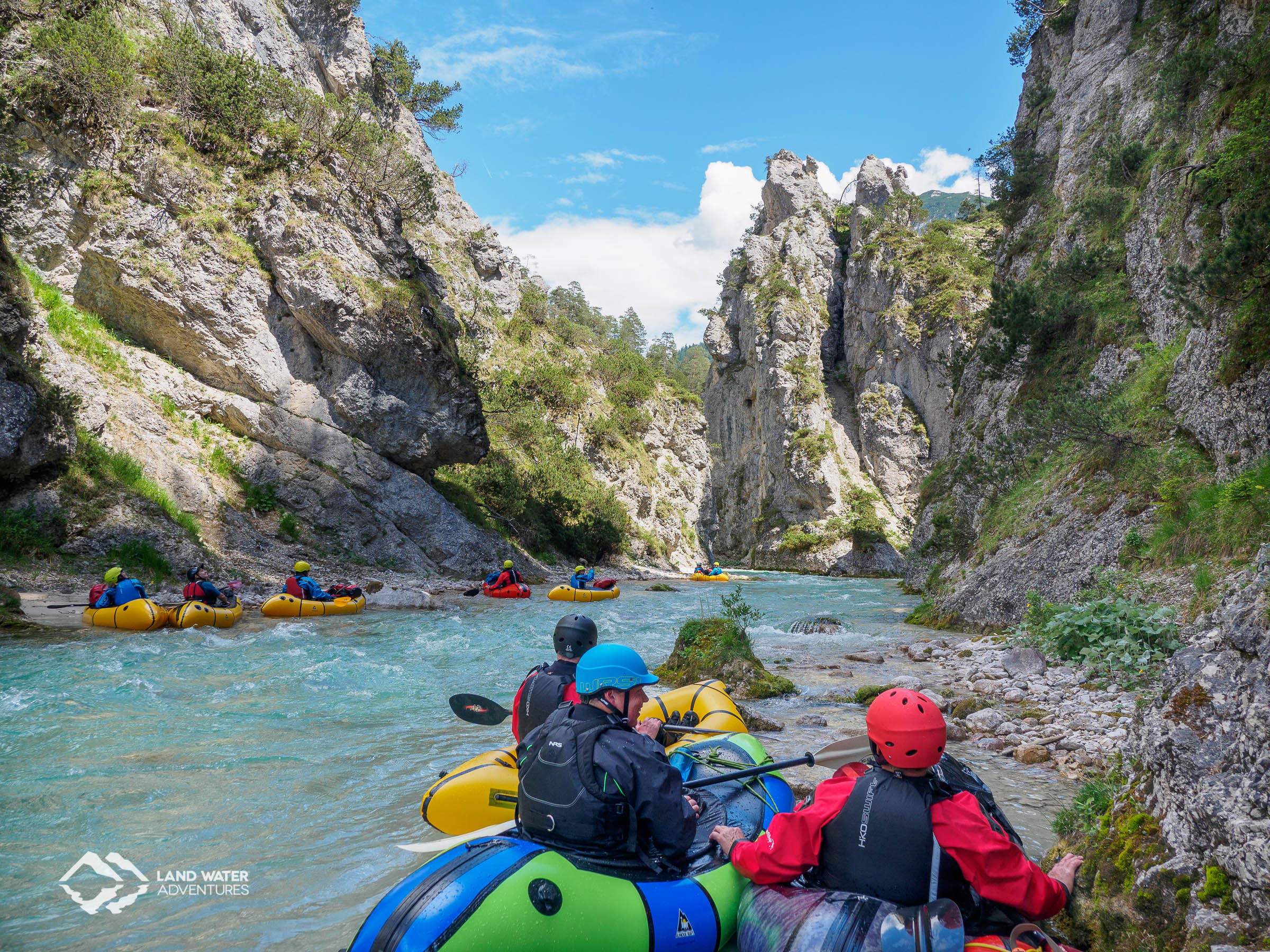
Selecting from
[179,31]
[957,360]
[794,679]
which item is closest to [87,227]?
[179,31]

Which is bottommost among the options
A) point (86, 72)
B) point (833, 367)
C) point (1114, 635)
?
point (1114, 635)

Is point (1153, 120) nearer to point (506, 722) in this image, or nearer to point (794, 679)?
point (794, 679)

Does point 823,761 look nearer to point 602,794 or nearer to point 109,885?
point 602,794

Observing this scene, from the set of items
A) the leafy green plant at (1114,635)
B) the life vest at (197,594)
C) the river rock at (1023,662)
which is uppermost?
the leafy green plant at (1114,635)

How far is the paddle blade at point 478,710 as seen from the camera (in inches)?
184

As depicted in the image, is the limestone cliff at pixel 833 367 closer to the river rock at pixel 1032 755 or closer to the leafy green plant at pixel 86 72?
the river rock at pixel 1032 755

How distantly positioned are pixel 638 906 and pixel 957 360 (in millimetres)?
20147

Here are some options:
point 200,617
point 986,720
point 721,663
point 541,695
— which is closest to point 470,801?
point 541,695

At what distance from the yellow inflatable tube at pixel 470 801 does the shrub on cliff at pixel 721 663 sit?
4.04m

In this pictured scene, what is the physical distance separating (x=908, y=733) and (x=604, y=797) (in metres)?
1.23

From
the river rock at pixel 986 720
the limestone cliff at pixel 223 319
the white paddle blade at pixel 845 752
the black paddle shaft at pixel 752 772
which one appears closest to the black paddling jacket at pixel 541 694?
the black paddle shaft at pixel 752 772

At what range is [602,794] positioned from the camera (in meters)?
2.72

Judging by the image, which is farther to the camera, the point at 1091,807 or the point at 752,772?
the point at 752,772

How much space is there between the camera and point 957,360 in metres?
19.6
